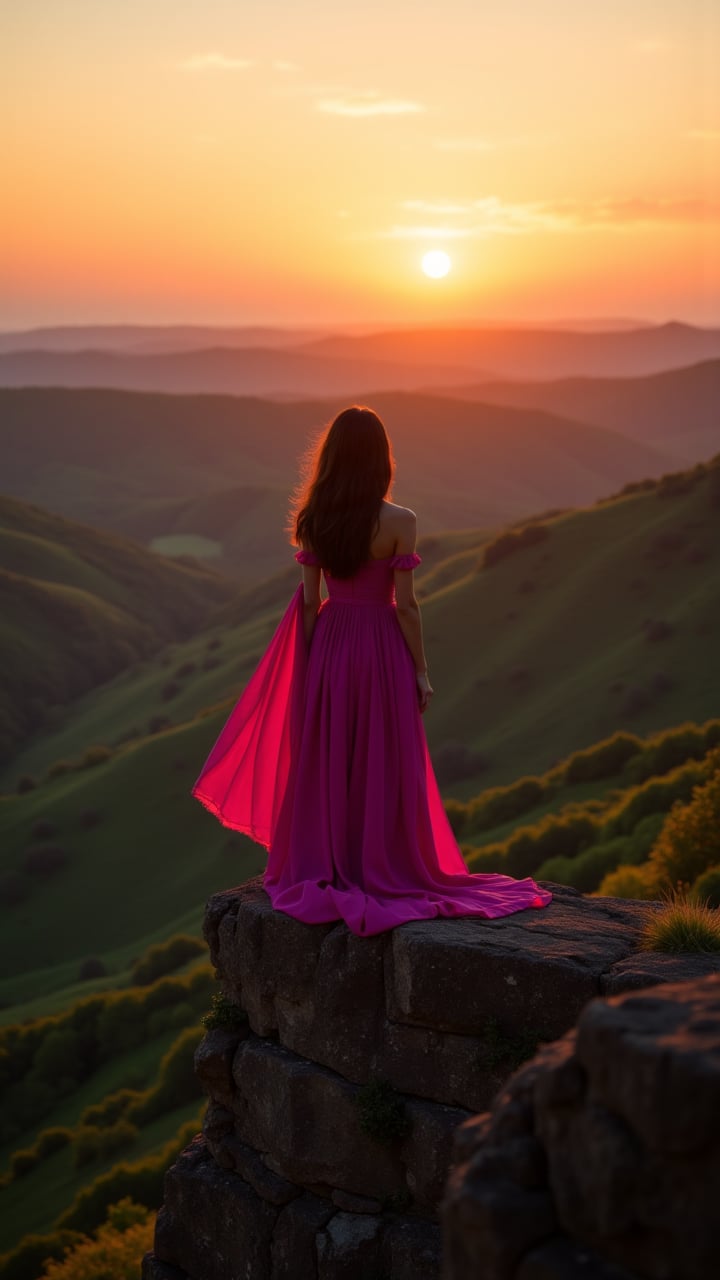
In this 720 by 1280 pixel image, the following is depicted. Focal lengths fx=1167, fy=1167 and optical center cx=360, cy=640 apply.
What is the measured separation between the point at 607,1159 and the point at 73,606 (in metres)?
113

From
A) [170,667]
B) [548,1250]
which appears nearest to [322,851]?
[548,1250]

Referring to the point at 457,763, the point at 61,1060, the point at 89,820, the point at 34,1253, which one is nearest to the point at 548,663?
the point at 457,763

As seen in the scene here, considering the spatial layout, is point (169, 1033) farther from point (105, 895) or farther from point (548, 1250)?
point (548, 1250)

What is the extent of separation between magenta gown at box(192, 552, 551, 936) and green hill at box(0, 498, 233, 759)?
8877cm

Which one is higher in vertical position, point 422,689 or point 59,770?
point 59,770

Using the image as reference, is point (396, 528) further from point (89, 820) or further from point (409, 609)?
point (89, 820)

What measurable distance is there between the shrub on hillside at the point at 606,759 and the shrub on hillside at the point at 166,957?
665 inches

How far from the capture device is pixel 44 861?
61.2m

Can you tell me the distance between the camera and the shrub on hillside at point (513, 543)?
69.7 meters

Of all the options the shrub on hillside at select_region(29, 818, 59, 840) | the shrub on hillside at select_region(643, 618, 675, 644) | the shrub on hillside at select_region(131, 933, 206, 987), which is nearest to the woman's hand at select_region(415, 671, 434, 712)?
the shrub on hillside at select_region(131, 933, 206, 987)

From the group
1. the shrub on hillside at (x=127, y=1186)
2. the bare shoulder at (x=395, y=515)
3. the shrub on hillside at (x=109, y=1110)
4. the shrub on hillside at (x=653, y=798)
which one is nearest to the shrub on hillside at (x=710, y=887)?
the bare shoulder at (x=395, y=515)

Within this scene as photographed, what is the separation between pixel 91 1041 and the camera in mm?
41562

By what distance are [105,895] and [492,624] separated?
24898 millimetres

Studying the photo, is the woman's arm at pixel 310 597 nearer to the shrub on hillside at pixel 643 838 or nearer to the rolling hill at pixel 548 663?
the shrub on hillside at pixel 643 838
